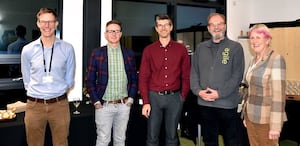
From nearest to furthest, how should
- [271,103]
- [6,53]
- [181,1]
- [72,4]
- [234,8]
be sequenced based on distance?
[271,103]
[6,53]
[72,4]
[181,1]
[234,8]

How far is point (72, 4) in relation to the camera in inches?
152

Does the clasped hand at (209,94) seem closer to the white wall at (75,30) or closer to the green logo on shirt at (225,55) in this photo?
the green logo on shirt at (225,55)

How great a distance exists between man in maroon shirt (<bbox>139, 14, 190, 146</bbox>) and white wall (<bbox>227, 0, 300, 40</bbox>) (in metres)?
2.92

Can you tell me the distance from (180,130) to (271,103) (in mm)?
2049

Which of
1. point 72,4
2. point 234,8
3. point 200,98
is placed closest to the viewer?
point 200,98

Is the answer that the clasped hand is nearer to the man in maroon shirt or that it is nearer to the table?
the man in maroon shirt

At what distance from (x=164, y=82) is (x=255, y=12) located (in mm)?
3687

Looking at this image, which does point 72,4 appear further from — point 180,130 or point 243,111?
point 243,111

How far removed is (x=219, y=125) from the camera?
2.81 metres

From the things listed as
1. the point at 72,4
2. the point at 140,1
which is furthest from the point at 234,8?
the point at 72,4

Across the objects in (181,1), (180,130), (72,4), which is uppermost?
(181,1)

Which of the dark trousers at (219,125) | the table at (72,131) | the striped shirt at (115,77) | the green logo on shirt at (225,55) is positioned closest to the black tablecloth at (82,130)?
the table at (72,131)

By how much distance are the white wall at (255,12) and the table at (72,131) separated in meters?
3.34

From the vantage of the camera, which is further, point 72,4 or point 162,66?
point 72,4
